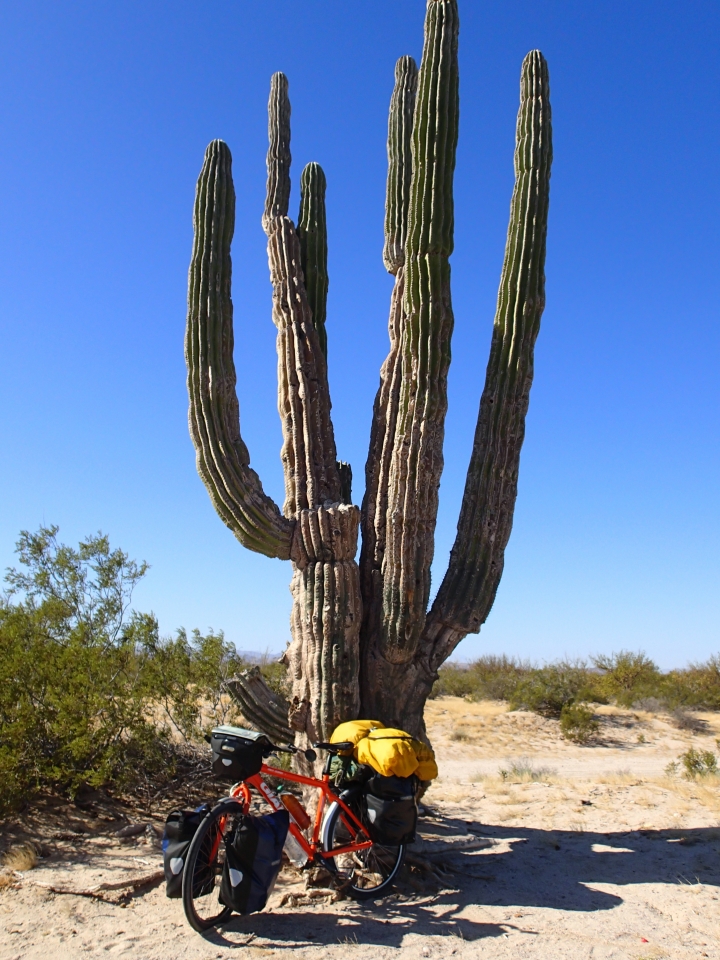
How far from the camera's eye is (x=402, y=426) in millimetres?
5840

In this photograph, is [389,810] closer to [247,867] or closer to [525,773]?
[247,867]

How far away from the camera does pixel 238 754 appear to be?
4.05m

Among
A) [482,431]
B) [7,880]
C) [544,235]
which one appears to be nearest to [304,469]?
[482,431]

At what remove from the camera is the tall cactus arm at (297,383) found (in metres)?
5.98

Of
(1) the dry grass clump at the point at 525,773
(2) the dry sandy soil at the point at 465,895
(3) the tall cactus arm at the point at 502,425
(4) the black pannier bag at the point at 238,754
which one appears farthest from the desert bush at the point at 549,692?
(4) the black pannier bag at the point at 238,754

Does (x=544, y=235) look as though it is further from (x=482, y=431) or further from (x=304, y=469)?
(x=304, y=469)

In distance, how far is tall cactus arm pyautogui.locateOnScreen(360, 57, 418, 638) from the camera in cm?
590

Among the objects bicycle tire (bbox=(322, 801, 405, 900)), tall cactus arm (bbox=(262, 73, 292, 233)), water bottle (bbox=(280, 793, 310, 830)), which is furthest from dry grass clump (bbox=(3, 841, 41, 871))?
tall cactus arm (bbox=(262, 73, 292, 233))

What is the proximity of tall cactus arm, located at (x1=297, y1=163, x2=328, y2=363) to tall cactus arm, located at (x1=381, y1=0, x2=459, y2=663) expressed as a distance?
0.98 meters

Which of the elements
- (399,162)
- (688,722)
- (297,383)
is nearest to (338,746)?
(297,383)

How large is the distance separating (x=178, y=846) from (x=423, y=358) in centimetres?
Answer: 383

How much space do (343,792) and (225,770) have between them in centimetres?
90

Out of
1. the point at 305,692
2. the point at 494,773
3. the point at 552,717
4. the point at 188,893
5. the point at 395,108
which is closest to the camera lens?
the point at 188,893

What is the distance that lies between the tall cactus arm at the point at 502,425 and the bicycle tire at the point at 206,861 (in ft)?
7.80
